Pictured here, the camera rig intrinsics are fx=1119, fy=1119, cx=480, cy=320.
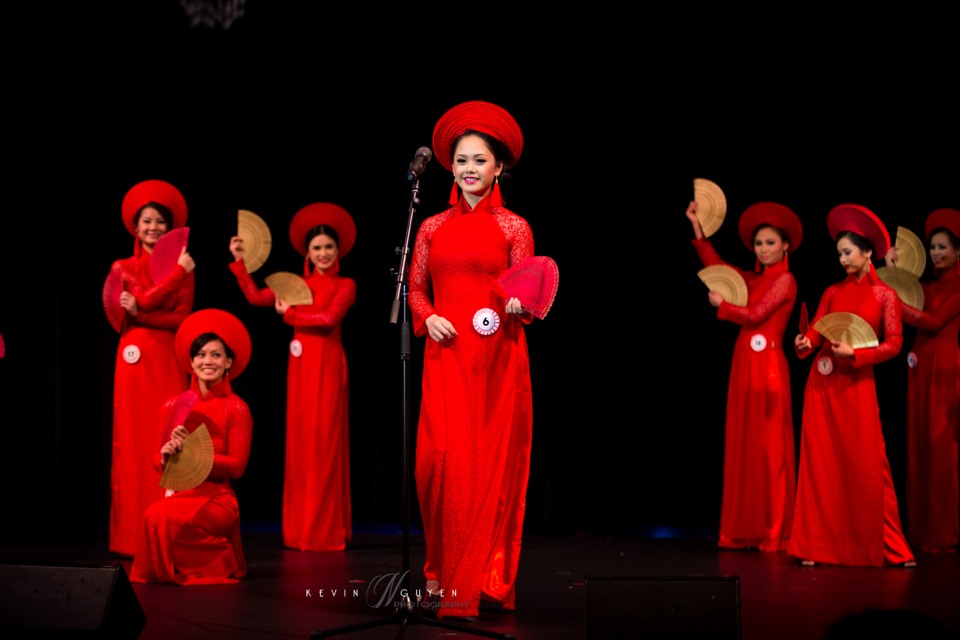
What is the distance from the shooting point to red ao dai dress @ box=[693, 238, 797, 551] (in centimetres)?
642

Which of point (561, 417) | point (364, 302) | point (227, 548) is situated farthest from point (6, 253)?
point (561, 417)

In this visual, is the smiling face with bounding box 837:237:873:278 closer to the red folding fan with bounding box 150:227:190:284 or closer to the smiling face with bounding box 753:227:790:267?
the smiling face with bounding box 753:227:790:267

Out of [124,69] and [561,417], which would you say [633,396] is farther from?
[124,69]

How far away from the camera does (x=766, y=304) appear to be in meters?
6.43

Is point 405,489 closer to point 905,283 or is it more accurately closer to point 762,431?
point 762,431

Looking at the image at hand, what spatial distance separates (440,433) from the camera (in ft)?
13.8

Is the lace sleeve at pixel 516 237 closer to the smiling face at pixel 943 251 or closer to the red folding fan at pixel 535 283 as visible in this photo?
the red folding fan at pixel 535 283

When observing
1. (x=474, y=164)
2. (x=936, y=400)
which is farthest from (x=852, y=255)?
(x=474, y=164)

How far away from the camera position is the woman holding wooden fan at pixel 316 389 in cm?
659

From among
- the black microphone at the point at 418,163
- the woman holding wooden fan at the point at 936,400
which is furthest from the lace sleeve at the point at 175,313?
the woman holding wooden fan at the point at 936,400

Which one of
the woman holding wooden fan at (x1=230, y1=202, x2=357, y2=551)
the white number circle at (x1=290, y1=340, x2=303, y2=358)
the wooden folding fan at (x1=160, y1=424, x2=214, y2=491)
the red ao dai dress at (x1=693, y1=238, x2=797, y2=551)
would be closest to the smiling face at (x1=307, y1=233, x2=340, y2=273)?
the woman holding wooden fan at (x1=230, y1=202, x2=357, y2=551)

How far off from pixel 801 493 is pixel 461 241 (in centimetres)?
268

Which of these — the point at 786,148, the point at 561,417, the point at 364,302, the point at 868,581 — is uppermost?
the point at 786,148

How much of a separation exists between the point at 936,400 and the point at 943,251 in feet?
2.93
